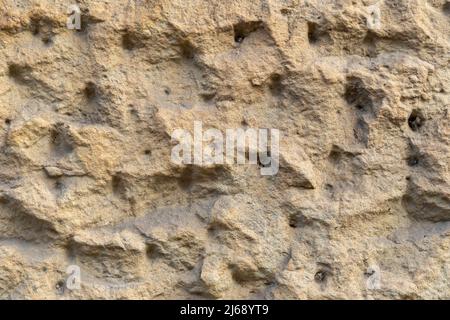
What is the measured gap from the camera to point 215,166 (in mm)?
1415

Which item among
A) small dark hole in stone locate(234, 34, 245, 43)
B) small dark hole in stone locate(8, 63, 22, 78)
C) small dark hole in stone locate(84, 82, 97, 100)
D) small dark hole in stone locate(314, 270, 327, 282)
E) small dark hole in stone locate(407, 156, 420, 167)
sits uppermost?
small dark hole in stone locate(234, 34, 245, 43)

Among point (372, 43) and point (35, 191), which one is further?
point (372, 43)

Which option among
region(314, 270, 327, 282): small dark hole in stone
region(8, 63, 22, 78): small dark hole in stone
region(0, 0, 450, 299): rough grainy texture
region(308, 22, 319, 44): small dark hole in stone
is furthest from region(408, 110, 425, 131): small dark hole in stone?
region(8, 63, 22, 78): small dark hole in stone

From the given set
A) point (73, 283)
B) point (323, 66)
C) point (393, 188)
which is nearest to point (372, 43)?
point (323, 66)

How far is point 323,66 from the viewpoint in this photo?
1444 millimetres

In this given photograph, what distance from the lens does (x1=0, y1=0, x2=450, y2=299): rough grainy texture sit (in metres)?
1.40

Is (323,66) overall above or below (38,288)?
above

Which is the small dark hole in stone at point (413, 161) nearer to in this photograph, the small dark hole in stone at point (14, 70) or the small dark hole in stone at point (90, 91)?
the small dark hole in stone at point (90, 91)

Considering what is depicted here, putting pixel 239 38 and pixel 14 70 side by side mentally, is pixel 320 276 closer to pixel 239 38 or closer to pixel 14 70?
pixel 239 38

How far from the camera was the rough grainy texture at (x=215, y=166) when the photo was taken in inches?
55.0

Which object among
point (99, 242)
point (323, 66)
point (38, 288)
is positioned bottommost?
point (38, 288)

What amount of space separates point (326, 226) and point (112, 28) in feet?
2.15

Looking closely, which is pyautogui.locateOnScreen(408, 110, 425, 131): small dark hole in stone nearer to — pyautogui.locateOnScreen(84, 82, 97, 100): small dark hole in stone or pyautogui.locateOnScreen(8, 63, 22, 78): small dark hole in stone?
pyautogui.locateOnScreen(84, 82, 97, 100): small dark hole in stone

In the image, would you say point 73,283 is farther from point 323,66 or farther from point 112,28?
point 323,66
